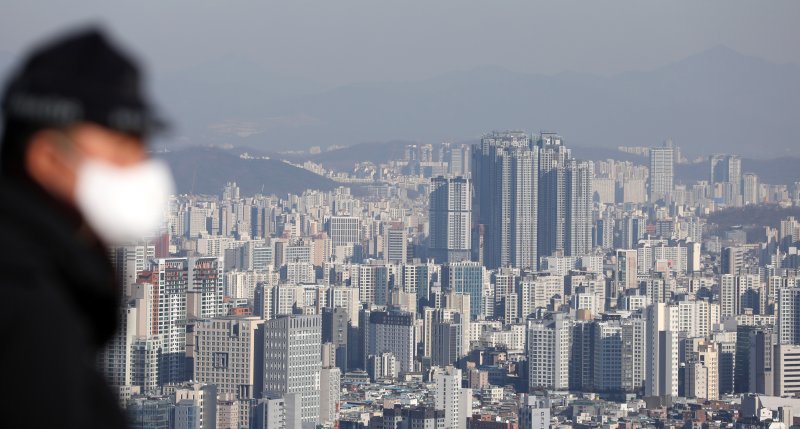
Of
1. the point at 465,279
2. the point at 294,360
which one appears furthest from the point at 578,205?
the point at 294,360

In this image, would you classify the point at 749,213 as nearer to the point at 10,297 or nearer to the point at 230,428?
the point at 230,428

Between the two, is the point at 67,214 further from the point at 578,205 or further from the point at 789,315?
the point at 578,205

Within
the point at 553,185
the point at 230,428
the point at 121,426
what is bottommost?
the point at 230,428

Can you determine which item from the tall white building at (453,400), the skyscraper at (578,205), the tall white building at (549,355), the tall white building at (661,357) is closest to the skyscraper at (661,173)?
the skyscraper at (578,205)

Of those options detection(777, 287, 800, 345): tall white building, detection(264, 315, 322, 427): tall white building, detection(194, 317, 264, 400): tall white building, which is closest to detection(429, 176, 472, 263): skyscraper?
detection(777, 287, 800, 345): tall white building

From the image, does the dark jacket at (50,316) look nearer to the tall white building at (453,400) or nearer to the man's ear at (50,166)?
the man's ear at (50,166)

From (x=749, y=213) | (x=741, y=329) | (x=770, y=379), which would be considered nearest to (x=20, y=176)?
(x=770, y=379)
